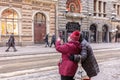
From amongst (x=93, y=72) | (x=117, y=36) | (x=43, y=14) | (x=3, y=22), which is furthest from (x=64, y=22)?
(x=93, y=72)

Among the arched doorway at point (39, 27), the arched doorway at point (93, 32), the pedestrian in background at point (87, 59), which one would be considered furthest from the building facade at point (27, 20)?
the pedestrian in background at point (87, 59)

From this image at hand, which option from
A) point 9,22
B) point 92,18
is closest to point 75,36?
point 9,22

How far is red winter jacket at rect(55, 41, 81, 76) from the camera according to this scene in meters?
6.65

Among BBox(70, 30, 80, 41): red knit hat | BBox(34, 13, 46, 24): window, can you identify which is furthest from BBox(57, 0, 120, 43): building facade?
BBox(70, 30, 80, 41): red knit hat

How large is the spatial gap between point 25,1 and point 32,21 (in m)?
2.35

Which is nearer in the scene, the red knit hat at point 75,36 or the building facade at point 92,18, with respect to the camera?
the red knit hat at point 75,36

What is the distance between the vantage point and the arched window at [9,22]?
3353 cm

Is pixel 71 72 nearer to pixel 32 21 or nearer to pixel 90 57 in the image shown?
pixel 90 57

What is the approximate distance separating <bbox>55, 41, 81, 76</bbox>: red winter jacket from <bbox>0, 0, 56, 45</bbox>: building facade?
26.8m

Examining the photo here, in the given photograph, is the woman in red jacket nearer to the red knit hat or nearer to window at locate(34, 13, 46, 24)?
the red knit hat

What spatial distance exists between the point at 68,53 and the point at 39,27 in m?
31.8

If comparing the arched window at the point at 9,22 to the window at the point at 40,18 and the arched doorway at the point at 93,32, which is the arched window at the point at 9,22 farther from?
the arched doorway at the point at 93,32

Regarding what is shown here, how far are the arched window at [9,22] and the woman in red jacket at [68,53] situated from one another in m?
27.3

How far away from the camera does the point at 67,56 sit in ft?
21.9
